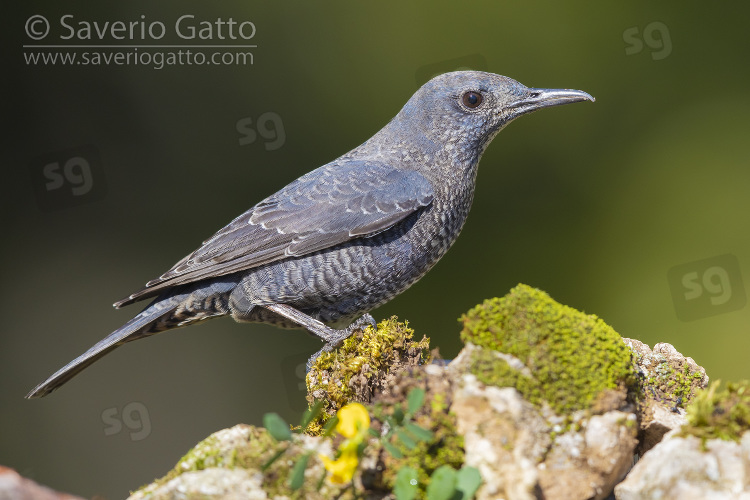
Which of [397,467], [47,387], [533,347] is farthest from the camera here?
[47,387]

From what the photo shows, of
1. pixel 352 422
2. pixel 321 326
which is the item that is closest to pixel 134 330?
pixel 321 326

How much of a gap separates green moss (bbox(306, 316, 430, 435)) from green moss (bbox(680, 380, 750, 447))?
1.15 m

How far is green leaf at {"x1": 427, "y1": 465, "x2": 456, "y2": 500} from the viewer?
1.91 meters

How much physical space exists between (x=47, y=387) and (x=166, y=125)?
325 centimetres

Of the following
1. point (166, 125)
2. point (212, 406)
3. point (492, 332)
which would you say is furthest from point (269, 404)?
point (492, 332)

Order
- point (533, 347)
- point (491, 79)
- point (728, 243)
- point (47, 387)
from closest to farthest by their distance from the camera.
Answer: point (533, 347)
point (47, 387)
point (491, 79)
point (728, 243)

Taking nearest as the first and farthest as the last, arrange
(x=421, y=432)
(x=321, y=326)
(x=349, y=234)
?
(x=421, y=432), (x=321, y=326), (x=349, y=234)


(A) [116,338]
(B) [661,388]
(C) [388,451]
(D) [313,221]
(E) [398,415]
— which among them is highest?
(D) [313,221]

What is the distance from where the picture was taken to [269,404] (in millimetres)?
6312

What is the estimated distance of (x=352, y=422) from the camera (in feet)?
6.85

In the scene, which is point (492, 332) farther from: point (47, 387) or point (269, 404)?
point (269, 404)

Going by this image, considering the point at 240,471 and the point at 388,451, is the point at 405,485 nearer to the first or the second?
the point at 388,451

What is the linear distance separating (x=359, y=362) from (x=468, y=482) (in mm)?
1148

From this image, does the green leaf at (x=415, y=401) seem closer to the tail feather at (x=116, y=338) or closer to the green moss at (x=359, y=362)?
the green moss at (x=359, y=362)
